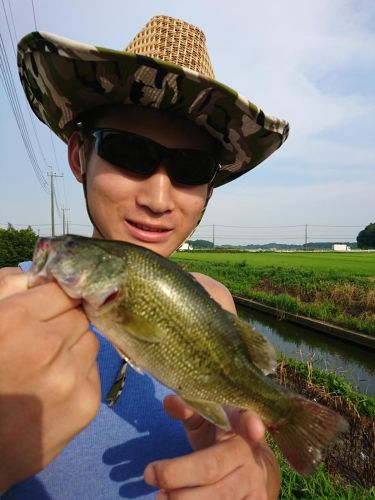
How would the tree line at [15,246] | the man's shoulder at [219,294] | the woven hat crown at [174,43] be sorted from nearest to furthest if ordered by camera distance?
the woven hat crown at [174,43] → the man's shoulder at [219,294] → the tree line at [15,246]

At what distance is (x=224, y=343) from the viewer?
5.95 feet

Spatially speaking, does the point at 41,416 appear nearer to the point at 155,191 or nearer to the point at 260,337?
the point at 260,337

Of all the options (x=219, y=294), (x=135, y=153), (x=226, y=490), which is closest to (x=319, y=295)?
(x=219, y=294)

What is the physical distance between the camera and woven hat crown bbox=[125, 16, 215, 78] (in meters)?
2.68

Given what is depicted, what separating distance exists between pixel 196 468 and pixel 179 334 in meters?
0.57

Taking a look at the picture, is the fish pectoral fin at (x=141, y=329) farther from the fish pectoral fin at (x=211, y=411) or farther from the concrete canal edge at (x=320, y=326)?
the concrete canal edge at (x=320, y=326)

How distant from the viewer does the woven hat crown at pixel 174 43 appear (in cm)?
268

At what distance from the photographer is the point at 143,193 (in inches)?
92.9

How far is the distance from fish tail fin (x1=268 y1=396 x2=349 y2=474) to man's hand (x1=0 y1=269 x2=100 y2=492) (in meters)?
1.00

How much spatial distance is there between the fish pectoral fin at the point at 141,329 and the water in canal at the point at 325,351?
30.9 feet

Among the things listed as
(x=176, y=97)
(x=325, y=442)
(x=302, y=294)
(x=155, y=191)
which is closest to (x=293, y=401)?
(x=325, y=442)

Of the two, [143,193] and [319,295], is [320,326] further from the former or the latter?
[143,193]

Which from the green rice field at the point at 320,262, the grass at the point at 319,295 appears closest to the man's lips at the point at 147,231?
the grass at the point at 319,295

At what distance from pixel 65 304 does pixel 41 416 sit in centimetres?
41
